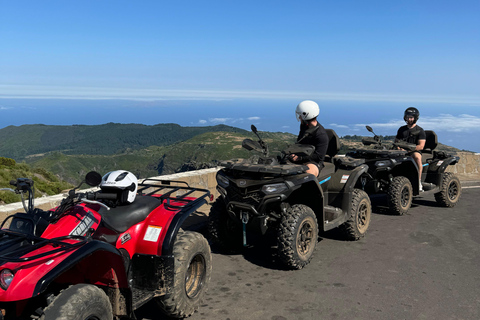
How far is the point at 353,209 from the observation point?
7.27 meters

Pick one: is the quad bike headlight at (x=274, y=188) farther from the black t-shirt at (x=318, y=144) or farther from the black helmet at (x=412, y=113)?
the black helmet at (x=412, y=113)

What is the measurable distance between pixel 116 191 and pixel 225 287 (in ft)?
7.08

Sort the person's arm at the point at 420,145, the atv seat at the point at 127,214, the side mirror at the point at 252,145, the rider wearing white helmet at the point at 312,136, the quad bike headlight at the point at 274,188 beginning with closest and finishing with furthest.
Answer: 1. the atv seat at the point at 127,214
2. the quad bike headlight at the point at 274,188
3. the side mirror at the point at 252,145
4. the rider wearing white helmet at the point at 312,136
5. the person's arm at the point at 420,145

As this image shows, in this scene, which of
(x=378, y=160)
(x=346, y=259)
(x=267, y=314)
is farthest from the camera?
(x=378, y=160)

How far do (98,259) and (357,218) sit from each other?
197 inches

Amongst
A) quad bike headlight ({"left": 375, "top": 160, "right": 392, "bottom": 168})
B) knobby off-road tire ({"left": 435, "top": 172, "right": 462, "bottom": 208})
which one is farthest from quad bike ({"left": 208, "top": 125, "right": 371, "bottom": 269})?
knobby off-road tire ({"left": 435, "top": 172, "right": 462, "bottom": 208})

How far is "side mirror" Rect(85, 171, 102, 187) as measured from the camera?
374 cm

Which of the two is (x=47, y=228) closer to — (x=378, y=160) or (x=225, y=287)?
(x=225, y=287)

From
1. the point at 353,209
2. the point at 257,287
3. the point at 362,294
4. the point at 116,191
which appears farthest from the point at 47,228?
the point at 353,209

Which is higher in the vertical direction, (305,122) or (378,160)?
(305,122)

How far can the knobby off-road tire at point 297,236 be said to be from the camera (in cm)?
583

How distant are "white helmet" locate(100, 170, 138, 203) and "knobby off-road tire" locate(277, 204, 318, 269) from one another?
251 cm

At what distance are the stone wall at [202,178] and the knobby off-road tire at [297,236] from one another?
3381 mm

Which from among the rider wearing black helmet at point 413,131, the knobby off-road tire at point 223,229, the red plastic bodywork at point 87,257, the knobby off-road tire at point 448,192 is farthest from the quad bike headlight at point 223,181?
the knobby off-road tire at point 448,192
